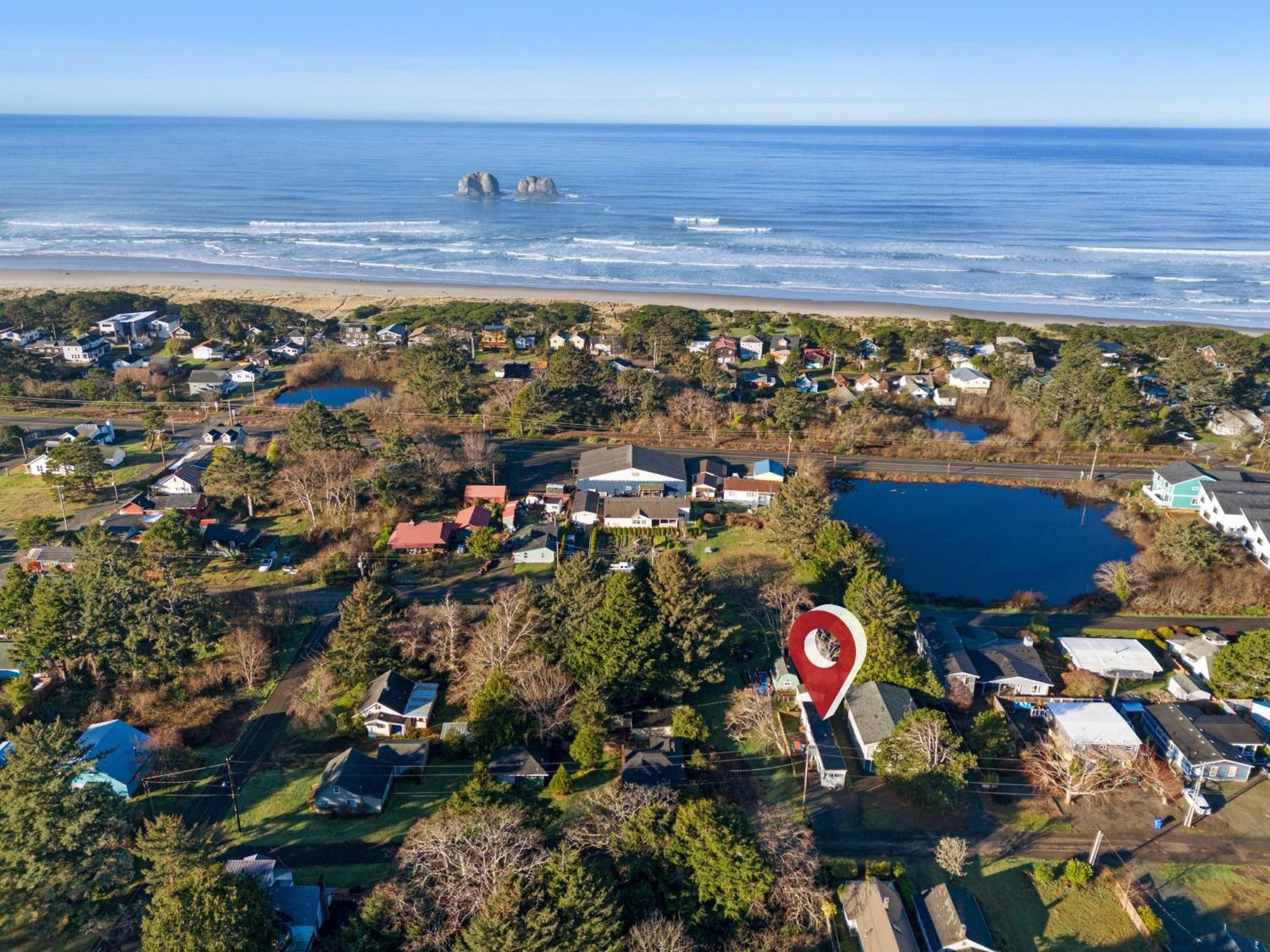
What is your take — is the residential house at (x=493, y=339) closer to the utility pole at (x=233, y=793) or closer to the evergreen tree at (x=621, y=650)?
the evergreen tree at (x=621, y=650)

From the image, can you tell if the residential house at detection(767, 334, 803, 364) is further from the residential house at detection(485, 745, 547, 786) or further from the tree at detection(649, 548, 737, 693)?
the residential house at detection(485, 745, 547, 786)

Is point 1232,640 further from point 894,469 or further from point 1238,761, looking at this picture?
point 894,469

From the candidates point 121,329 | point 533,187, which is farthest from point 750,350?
point 533,187

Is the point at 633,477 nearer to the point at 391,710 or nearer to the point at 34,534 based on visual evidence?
the point at 391,710

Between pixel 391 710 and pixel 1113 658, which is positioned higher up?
pixel 1113 658

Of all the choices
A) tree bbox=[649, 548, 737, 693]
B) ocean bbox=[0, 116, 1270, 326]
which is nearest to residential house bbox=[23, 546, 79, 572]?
tree bbox=[649, 548, 737, 693]

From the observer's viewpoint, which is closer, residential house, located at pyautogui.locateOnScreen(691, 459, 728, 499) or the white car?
the white car

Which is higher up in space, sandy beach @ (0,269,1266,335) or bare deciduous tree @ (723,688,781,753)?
sandy beach @ (0,269,1266,335)

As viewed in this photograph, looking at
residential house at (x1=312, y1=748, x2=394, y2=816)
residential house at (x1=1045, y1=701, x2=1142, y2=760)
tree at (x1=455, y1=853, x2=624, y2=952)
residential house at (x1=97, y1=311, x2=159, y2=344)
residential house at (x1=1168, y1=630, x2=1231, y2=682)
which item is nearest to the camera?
tree at (x1=455, y1=853, x2=624, y2=952)
